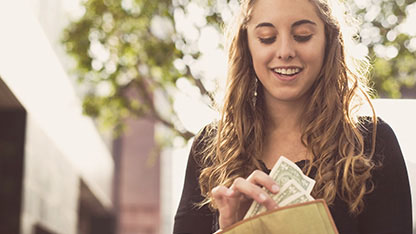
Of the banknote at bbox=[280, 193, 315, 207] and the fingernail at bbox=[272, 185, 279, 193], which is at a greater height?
the fingernail at bbox=[272, 185, 279, 193]

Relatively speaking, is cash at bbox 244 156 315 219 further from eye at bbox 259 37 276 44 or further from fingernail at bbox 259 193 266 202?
eye at bbox 259 37 276 44

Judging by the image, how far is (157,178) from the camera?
128 feet

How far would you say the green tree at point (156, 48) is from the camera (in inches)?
Result: 380

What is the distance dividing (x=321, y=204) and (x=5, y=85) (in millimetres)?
8828

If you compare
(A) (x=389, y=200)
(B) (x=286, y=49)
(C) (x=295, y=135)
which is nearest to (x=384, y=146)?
(A) (x=389, y=200)

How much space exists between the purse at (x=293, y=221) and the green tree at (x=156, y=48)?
23.9 ft

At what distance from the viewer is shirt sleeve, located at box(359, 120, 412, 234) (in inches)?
87.8

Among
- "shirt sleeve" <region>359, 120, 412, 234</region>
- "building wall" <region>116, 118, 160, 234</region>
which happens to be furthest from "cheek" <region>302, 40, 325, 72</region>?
"building wall" <region>116, 118, 160, 234</region>

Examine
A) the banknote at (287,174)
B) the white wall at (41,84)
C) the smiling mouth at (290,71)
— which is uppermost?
the white wall at (41,84)

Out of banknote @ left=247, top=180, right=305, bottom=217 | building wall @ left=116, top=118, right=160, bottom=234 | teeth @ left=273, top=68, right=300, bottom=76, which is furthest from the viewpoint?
building wall @ left=116, top=118, right=160, bottom=234

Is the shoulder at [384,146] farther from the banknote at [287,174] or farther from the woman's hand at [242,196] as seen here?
the woman's hand at [242,196]

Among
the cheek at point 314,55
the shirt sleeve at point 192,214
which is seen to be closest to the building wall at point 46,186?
the shirt sleeve at point 192,214

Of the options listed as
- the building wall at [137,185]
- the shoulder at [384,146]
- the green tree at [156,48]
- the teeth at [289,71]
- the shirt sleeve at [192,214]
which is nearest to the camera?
the shoulder at [384,146]

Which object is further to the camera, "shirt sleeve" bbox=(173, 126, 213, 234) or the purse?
"shirt sleeve" bbox=(173, 126, 213, 234)
